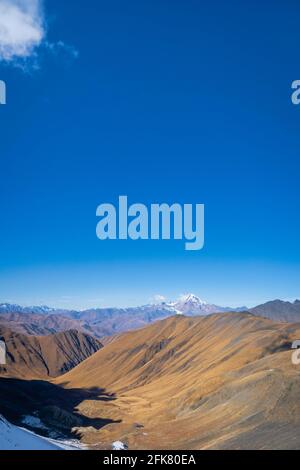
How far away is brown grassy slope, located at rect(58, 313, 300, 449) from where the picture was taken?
58625 millimetres

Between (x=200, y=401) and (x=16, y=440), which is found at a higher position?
(x=16, y=440)

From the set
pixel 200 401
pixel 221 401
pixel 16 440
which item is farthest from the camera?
pixel 200 401

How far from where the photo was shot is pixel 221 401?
78.2m

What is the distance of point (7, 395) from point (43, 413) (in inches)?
673

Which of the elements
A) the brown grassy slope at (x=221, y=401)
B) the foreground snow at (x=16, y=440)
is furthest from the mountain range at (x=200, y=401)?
the foreground snow at (x=16, y=440)

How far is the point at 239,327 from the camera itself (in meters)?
165

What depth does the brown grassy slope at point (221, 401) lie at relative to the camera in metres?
58.6

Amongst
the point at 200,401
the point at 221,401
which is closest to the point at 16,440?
the point at 221,401

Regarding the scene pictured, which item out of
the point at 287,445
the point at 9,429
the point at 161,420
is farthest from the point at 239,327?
the point at 9,429

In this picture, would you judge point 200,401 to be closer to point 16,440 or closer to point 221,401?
point 221,401

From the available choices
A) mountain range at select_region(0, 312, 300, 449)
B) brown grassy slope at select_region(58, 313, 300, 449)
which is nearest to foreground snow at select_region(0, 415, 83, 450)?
mountain range at select_region(0, 312, 300, 449)

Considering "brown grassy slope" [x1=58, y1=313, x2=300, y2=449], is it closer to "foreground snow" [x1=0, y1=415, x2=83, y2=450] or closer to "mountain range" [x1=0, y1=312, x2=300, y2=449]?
"mountain range" [x1=0, y1=312, x2=300, y2=449]

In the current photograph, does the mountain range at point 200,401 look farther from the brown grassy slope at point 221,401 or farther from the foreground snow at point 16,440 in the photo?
the foreground snow at point 16,440

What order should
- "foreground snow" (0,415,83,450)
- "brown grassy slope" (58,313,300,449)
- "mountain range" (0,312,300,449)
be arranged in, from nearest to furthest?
1. "foreground snow" (0,415,83,450)
2. "brown grassy slope" (58,313,300,449)
3. "mountain range" (0,312,300,449)
